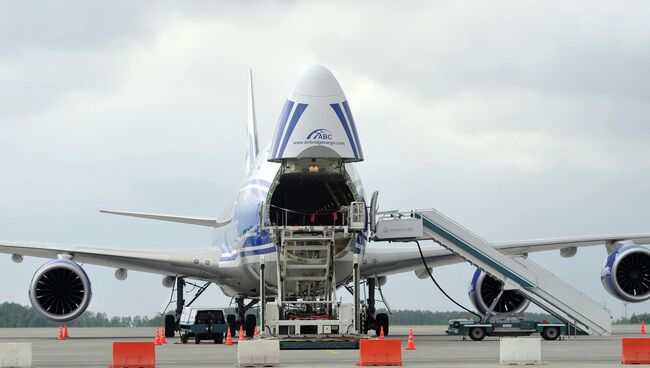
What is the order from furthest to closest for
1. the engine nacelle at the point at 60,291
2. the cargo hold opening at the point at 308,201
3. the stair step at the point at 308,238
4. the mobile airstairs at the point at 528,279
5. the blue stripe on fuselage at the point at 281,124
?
the engine nacelle at the point at 60,291 < the mobile airstairs at the point at 528,279 < the cargo hold opening at the point at 308,201 < the stair step at the point at 308,238 < the blue stripe on fuselage at the point at 281,124

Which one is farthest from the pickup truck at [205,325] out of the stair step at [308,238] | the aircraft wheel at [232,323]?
the stair step at [308,238]

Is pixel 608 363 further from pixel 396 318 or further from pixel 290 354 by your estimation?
pixel 396 318

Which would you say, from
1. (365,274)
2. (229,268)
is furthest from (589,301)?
(229,268)

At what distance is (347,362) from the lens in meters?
22.8

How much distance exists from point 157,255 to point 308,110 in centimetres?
1098

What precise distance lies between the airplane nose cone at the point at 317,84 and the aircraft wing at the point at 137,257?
31.1ft

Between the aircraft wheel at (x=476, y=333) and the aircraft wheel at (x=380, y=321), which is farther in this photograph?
the aircraft wheel at (x=380, y=321)

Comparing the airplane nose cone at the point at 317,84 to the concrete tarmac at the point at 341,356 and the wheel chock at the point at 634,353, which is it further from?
the wheel chock at the point at 634,353

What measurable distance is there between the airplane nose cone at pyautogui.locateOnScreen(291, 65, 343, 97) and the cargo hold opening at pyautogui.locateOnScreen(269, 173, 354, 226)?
8.62 feet

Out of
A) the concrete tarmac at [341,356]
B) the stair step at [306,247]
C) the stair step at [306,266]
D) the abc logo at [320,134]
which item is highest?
the abc logo at [320,134]

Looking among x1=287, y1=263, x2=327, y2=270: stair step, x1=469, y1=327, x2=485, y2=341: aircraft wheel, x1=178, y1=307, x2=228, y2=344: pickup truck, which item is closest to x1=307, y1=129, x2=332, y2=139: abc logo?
x1=287, y1=263, x2=327, y2=270: stair step

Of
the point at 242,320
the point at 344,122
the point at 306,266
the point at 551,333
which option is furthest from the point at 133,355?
the point at 242,320

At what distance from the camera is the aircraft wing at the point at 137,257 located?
122ft

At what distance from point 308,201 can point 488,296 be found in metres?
9.47
